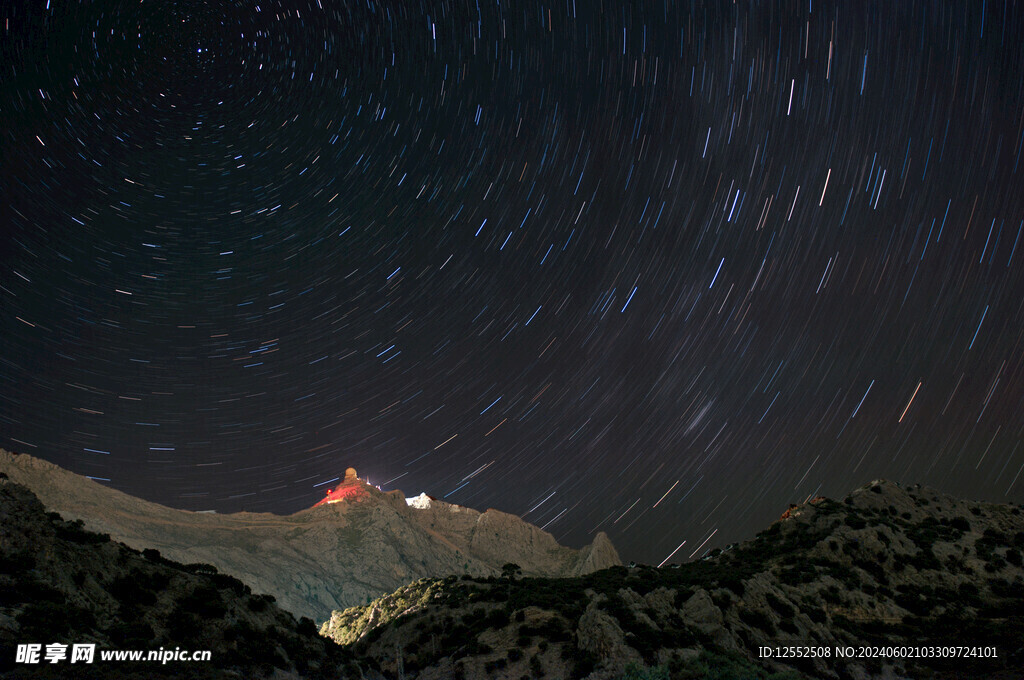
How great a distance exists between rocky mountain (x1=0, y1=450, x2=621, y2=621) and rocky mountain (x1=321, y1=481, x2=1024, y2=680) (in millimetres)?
53683

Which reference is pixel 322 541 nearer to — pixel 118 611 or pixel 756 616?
pixel 756 616

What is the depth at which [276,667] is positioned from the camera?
23750 millimetres

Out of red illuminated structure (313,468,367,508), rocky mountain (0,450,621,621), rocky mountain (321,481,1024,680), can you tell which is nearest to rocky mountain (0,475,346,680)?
rocky mountain (321,481,1024,680)

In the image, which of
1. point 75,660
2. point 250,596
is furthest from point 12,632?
point 250,596

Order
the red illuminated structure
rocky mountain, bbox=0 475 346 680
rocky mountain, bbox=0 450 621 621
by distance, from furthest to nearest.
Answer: the red illuminated structure < rocky mountain, bbox=0 450 621 621 < rocky mountain, bbox=0 475 346 680

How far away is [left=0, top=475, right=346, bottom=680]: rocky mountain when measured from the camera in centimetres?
1675

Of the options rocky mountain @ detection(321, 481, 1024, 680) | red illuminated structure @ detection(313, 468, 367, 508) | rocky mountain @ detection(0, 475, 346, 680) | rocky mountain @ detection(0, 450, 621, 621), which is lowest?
rocky mountain @ detection(321, 481, 1024, 680)

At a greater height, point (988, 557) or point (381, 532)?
point (381, 532)

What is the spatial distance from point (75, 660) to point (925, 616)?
2166 inches

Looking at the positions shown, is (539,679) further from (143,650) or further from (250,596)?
(143,650)

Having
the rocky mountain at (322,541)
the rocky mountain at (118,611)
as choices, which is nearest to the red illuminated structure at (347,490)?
the rocky mountain at (322,541)

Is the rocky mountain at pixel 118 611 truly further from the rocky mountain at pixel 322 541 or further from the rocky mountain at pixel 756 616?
the rocky mountain at pixel 322 541

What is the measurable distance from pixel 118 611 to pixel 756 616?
39252mm

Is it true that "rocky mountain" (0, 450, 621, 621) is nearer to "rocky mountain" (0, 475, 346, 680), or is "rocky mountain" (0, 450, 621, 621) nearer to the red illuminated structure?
the red illuminated structure
